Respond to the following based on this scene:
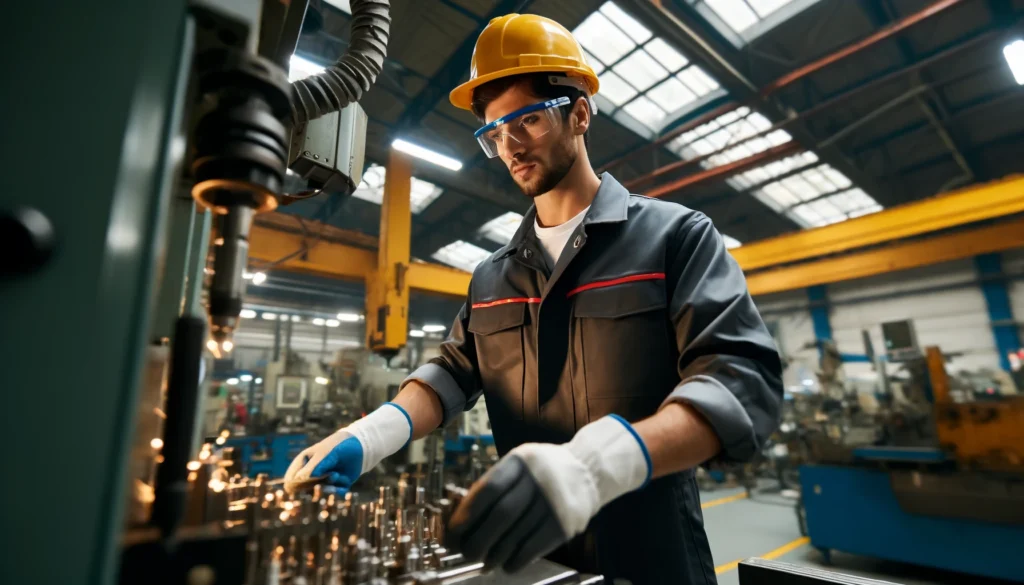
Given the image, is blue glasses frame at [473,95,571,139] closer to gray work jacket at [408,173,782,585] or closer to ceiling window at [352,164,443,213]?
gray work jacket at [408,173,782,585]

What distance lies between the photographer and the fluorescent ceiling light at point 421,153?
159 inches

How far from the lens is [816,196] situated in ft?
23.0

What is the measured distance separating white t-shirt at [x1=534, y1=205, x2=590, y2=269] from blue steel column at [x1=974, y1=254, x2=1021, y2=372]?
338 inches

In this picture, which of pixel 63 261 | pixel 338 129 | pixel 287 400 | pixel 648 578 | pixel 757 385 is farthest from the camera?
pixel 287 400

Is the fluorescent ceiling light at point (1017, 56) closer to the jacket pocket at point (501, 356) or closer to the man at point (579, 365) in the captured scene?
the man at point (579, 365)

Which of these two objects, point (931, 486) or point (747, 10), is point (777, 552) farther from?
point (747, 10)

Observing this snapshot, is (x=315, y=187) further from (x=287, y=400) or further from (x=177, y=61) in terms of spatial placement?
(x=287, y=400)

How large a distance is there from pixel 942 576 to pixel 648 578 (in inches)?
151

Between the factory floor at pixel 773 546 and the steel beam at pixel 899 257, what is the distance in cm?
223

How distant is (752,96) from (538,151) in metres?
3.86

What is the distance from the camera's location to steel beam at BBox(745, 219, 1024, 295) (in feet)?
12.4

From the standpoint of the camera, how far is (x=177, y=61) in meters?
0.42

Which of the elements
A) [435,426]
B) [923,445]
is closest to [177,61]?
A: [435,426]

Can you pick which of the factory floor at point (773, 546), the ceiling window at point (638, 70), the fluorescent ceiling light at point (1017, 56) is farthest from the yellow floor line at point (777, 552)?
the ceiling window at point (638, 70)
